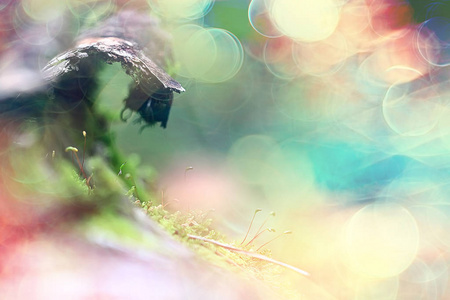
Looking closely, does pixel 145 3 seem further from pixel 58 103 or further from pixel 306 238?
pixel 306 238

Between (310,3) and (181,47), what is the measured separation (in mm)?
827

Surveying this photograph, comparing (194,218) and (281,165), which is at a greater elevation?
(281,165)

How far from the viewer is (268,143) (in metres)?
1.91

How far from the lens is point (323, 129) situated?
191cm

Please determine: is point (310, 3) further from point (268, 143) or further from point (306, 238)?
point (306, 238)

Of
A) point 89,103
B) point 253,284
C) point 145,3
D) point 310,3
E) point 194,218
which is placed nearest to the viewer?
point 253,284

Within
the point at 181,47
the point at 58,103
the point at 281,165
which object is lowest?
the point at 58,103

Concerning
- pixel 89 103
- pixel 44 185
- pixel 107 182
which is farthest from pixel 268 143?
pixel 44 185

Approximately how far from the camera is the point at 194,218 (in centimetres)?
111

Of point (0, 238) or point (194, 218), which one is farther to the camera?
point (194, 218)

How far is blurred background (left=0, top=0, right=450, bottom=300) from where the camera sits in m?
1.72

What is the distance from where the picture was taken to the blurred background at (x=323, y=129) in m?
1.72

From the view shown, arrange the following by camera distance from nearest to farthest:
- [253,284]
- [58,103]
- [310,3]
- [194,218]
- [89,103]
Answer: [253,284], [194,218], [58,103], [89,103], [310,3]

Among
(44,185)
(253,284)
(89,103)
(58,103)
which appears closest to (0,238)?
(44,185)
